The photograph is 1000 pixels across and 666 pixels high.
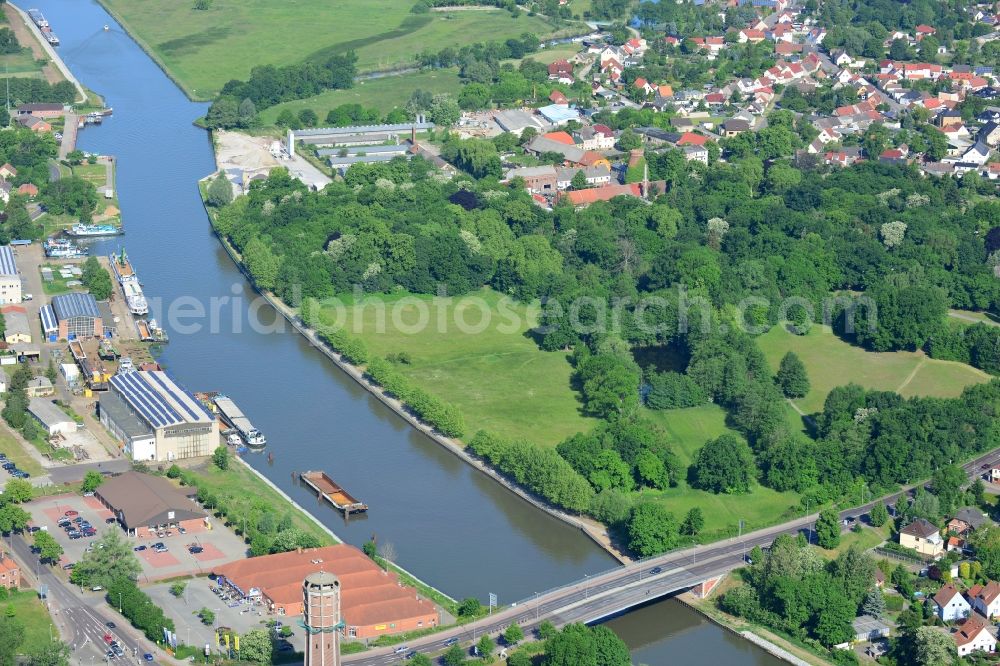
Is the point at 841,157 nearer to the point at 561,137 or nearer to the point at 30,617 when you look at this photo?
the point at 561,137

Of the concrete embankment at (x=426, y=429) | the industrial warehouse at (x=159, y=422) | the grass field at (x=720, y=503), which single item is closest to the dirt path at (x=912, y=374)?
the grass field at (x=720, y=503)

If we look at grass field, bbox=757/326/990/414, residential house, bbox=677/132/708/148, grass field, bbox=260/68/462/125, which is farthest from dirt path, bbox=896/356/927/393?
grass field, bbox=260/68/462/125

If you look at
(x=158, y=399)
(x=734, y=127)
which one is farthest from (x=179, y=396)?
(x=734, y=127)

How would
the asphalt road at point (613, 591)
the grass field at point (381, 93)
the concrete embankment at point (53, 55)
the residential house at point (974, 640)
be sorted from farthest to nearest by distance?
the concrete embankment at point (53, 55), the grass field at point (381, 93), the residential house at point (974, 640), the asphalt road at point (613, 591)

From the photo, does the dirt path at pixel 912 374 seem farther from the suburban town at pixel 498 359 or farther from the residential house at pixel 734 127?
the residential house at pixel 734 127

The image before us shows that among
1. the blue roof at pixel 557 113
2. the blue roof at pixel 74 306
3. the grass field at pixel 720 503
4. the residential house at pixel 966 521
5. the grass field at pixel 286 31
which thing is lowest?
the residential house at pixel 966 521

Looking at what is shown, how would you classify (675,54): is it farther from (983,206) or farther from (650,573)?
(650,573)
